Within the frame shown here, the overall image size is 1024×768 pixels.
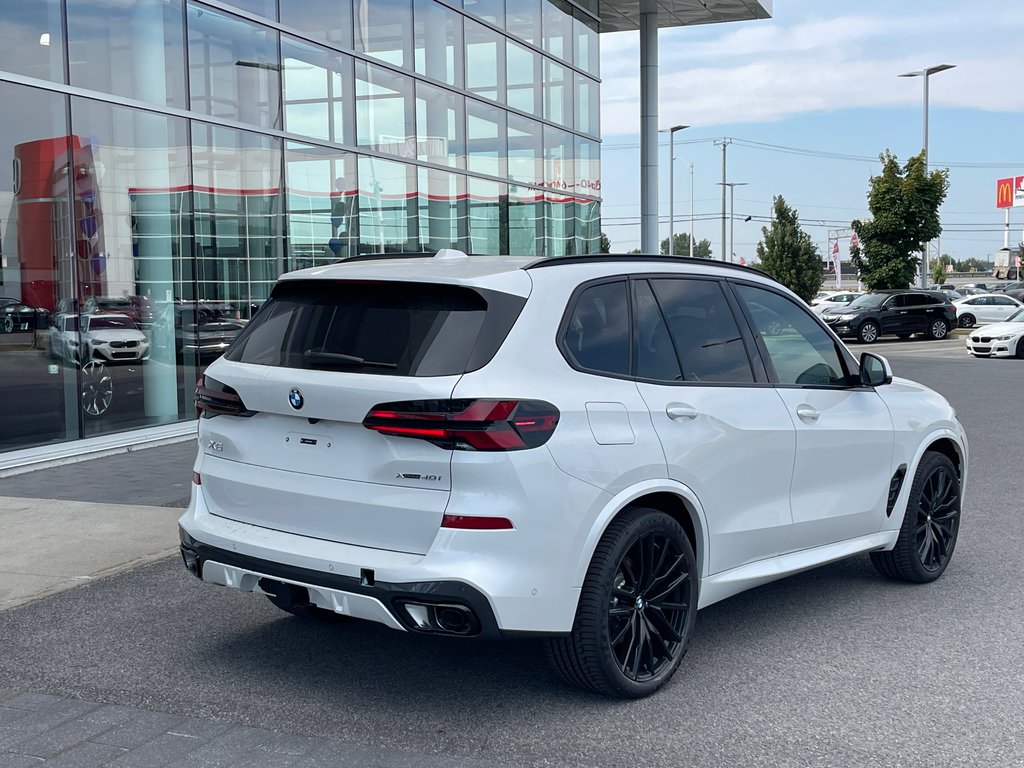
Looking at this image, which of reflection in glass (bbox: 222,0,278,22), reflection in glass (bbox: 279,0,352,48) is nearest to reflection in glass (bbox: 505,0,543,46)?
reflection in glass (bbox: 279,0,352,48)

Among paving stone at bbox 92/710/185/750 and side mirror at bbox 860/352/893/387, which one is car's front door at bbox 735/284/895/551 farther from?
paving stone at bbox 92/710/185/750

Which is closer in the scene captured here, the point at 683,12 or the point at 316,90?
the point at 316,90

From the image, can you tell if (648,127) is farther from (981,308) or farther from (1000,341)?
(981,308)

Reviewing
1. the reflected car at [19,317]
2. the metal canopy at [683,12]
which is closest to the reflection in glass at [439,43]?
the metal canopy at [683,12]

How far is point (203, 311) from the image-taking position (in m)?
13.4

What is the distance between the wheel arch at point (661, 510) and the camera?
13.5ft

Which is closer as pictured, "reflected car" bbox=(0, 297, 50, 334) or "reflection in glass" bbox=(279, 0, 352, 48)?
"reflected car" bbox=(0, 297, 50, 334)

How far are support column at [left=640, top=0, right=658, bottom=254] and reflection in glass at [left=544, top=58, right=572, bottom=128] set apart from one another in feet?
10.4

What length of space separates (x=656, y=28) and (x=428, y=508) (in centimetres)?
2429

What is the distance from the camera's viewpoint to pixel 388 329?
4242mm

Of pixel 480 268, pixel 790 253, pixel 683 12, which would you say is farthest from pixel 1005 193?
pixel 480 268

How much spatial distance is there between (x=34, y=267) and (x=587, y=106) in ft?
51.5

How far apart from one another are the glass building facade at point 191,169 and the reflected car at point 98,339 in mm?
22

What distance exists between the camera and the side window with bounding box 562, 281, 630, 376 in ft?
14.3
